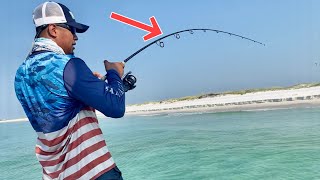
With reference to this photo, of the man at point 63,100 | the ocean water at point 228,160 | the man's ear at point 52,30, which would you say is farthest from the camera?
the ocean water at point 228,160

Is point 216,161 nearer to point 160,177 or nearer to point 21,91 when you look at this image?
point 160,177

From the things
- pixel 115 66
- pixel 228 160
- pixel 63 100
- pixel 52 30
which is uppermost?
pixel 52 30

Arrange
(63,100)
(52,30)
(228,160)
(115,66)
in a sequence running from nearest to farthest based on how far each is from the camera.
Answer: (63,100) → (52,30) → (115,66) → (228,160)

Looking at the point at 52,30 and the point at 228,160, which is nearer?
the point at 52,30

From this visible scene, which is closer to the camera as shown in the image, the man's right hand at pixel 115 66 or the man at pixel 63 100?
the man at pixel 63 100

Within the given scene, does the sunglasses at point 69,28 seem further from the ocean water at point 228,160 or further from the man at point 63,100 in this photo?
the ocean water at point 228,160

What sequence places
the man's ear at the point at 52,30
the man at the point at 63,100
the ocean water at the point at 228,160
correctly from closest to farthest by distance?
the man at the point at 63,100
the man's ear at the point at 52,30
the ocean water at the point at 228,160

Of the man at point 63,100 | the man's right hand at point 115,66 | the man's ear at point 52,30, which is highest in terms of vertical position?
the man's ear at point 52,30

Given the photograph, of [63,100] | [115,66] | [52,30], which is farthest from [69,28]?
[63,100]

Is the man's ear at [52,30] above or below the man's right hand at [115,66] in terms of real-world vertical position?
above

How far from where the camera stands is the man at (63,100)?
2311mm

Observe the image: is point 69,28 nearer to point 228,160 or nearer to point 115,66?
point 115,66

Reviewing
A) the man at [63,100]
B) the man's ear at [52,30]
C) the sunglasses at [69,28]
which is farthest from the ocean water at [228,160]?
the man's ear at [52,30]

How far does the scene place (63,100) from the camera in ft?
7.69
